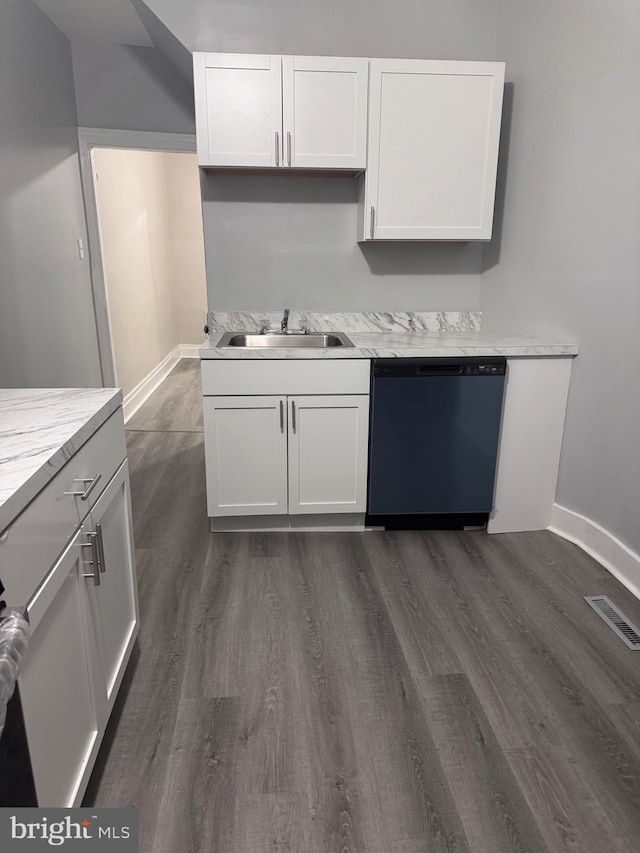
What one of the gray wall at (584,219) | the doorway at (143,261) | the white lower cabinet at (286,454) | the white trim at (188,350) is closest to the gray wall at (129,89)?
the doorway at (143,261)

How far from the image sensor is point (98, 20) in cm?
304

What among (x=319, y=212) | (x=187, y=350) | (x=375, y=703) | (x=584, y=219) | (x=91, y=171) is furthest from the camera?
(x=187, y=350)

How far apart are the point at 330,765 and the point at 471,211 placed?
7.56 ft

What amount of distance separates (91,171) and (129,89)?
554 millimetres

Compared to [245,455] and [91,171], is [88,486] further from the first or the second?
[91,171]

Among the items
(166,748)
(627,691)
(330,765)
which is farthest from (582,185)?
(166,748)

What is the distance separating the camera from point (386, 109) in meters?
2.45

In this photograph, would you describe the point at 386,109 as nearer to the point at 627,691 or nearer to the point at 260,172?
the point at 260,172

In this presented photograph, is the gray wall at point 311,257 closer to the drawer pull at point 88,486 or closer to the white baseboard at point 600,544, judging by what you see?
the white baseboard at point 600,544

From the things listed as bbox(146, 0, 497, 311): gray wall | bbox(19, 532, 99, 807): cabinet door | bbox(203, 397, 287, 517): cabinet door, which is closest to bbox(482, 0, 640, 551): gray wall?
bbox(146, 0, 497, 311): gray wall

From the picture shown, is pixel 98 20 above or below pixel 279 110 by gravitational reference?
above

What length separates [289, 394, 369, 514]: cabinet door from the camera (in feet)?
8.14

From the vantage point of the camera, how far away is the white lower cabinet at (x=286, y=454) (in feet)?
8.09

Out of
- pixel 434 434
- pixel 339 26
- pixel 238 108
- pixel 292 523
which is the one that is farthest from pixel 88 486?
pixel 339 26
